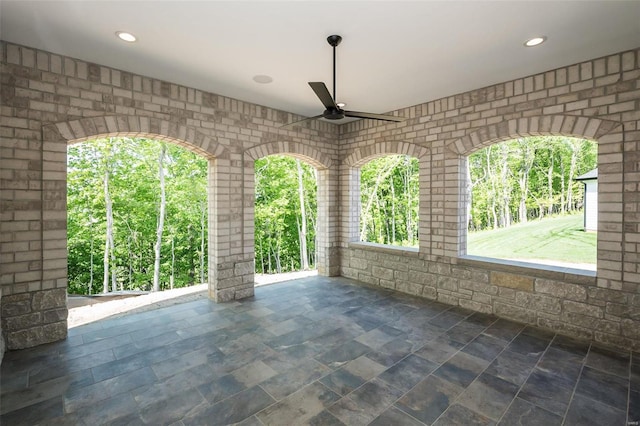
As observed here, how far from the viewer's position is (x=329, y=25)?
8.54 ft

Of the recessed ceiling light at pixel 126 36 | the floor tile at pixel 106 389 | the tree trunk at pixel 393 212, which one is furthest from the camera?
the tree trunk at pixel 393 212

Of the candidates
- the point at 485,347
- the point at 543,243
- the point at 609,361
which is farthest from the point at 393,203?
the point at 609,361

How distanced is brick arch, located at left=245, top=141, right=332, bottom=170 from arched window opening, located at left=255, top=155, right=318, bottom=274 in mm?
5558

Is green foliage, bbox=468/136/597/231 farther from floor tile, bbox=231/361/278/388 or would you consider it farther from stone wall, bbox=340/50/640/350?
floor tile, bbox=231/361/278/388

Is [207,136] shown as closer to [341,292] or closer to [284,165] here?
[341,292]

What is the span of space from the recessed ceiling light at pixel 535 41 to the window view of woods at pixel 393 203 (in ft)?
32.7

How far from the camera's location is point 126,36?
110 inches

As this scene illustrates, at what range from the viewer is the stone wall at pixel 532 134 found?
3.05 metres

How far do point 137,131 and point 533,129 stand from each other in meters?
5.00

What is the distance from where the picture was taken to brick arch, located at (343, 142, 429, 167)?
4793mm

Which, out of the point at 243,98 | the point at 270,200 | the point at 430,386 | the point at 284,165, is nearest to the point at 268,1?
the point at 243,98

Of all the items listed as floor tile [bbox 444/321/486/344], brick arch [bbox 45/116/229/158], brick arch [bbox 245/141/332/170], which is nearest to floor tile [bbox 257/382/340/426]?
floor tile [bbox 444/321/486/344]

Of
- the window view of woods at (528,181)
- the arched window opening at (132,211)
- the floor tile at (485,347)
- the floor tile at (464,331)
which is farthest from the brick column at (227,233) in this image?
the window view of woods at (528,181)

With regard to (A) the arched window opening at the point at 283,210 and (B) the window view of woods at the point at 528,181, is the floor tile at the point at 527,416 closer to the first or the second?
(A) the arched window opening at the point at 283,210
